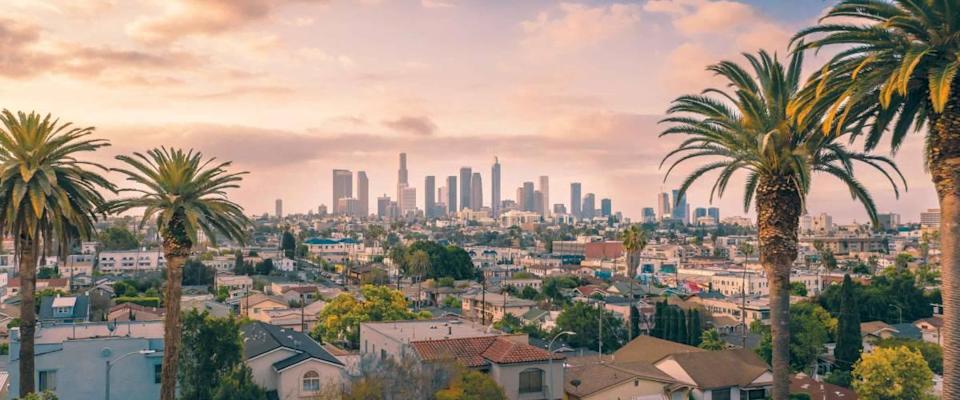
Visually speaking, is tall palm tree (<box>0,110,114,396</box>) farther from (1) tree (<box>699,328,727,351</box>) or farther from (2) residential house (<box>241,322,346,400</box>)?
(1) tree (<box>699,328,727,351</box>)

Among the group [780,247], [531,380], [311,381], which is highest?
[780,247]

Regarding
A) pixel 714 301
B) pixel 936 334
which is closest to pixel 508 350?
pixel 936 334

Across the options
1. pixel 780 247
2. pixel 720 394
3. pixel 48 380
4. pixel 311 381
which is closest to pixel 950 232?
pixel 780 247

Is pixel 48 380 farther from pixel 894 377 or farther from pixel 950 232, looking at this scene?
pixel 894 377

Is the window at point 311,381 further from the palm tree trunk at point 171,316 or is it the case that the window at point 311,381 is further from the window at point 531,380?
the palm tree trunk at point 171,316

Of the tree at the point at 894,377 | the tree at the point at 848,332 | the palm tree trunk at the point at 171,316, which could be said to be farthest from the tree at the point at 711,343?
the palm tree trunk at the point at 171,316

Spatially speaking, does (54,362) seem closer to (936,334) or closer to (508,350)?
(508,350)
